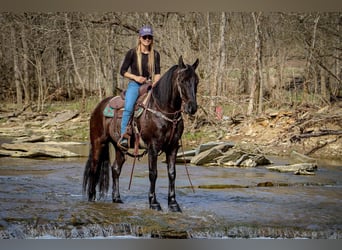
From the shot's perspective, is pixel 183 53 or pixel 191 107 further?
pixel 183 53

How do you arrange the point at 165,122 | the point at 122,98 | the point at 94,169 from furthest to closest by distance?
the point at 94,169, the point at 122,98, the point at 165,122

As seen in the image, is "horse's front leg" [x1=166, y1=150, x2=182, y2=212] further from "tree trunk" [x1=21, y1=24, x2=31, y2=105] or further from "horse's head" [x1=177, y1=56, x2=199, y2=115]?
"tree trunk" [x1=21, y1=24, x2=31, y2=105]

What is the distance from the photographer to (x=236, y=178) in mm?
5508

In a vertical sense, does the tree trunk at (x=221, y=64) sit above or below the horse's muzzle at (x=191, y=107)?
above

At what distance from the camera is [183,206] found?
5.05 m

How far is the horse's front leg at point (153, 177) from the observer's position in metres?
4.88

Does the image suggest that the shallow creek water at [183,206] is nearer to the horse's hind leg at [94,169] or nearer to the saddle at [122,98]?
the horse's hind leg at [94,169]

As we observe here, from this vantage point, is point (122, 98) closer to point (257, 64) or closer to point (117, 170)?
point (117, 170)

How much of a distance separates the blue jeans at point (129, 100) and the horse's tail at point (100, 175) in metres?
0.48

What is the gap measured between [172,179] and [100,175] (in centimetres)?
84

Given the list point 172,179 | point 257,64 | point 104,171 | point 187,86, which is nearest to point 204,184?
point 172,179

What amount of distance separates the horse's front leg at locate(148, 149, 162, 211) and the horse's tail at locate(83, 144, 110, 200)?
1.85 ft

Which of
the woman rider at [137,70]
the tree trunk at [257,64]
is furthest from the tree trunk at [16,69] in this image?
the tree trunk at [257,64]

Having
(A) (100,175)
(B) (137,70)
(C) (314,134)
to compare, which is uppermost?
(B) (137,70)
